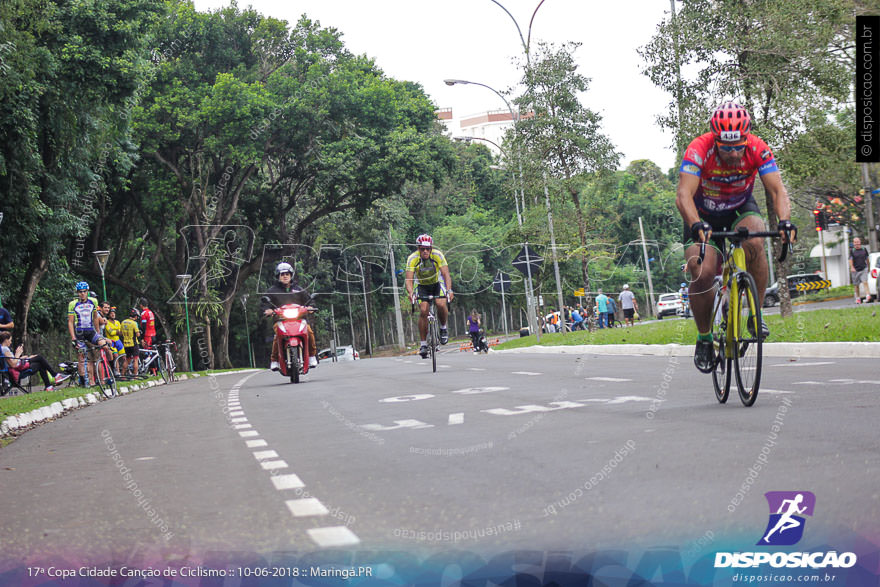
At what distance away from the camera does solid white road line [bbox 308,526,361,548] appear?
416cm

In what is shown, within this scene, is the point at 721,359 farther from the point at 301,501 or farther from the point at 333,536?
the point at 333,536

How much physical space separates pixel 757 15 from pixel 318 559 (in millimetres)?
21183

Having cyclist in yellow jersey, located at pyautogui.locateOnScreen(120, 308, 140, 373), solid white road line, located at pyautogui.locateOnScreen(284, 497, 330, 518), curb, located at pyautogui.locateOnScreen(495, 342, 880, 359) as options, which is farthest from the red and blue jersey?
cyclist in yellow jersey, located at pyautogui.locateOnScreen(120, 308, 140, 373)

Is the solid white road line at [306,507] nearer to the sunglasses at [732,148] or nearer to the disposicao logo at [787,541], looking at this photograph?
the disposicao logo at [787,541]

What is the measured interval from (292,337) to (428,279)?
8.82 feet

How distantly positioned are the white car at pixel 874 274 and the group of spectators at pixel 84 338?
66.7 feet

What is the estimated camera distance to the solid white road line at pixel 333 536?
4160 mm

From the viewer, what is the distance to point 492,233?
252 ft

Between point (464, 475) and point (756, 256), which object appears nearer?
point (464, 475)

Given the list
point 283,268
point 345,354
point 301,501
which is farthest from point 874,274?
point 345,354

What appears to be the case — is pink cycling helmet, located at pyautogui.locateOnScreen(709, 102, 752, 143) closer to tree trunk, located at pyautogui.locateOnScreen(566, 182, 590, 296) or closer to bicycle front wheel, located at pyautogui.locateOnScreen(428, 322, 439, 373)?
bicycle front wheel, located at pyautogui.locateOnScreen(428, 322, 439, 373)

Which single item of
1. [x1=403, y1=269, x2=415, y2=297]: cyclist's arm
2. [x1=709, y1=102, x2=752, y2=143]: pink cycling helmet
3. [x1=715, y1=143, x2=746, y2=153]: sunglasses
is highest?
[x1=709, y1=102, x2=752, y2=143]: pink cycling helmet

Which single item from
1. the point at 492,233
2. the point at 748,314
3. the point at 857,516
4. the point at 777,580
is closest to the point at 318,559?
the point at 777,580

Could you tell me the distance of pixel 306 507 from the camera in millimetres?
5078
